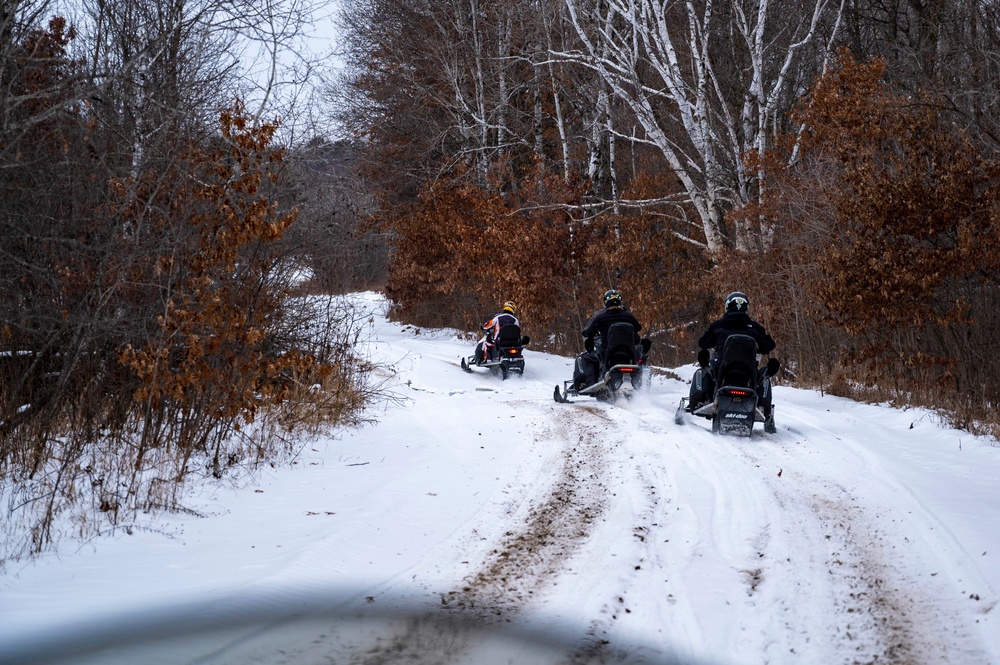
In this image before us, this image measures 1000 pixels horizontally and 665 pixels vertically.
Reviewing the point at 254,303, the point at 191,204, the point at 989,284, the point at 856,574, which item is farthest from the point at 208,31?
the point at 989,284

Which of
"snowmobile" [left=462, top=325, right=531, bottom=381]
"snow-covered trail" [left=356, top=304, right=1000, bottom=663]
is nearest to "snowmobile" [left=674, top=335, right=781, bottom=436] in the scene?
"snow-covered trail" [left=356, top=304, right=1000, bottom=663]

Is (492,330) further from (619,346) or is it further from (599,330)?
(619,346)

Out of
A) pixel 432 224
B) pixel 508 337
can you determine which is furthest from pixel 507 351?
pixel 432 224

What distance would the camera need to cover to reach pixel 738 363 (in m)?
11.4

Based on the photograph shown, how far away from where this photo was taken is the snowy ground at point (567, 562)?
4.36m

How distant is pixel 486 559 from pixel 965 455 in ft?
21.0

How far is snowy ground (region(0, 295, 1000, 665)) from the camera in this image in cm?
A: 436

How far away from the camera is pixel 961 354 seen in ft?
46.5

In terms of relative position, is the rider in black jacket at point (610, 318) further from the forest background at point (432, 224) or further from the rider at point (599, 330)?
the forest background at point (432, 224)

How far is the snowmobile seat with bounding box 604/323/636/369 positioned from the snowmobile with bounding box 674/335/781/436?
10.3ft

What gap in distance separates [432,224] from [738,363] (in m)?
20.3

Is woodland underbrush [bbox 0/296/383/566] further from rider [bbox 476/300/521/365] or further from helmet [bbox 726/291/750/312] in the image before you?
rider [bbox 476/300/521/365]

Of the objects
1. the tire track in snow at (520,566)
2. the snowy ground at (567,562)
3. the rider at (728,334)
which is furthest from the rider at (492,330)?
the tire track in snow at (520,566)

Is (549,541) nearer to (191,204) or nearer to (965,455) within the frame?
(191,204)
